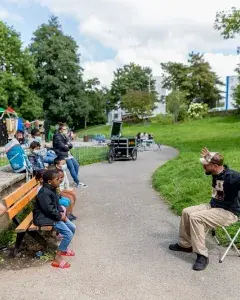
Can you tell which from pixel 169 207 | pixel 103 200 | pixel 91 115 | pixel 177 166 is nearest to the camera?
pixel 169 207

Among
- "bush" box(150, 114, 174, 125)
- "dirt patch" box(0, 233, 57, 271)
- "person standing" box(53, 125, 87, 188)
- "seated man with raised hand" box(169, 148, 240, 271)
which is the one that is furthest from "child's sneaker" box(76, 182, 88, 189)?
"bush" box(150, 114, 174, 125)

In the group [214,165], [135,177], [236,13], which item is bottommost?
[135,177]

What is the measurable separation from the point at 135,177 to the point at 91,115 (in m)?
47.3

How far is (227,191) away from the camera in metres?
4.80

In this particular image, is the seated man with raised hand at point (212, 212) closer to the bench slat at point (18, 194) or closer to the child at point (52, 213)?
the child at point (52, 213)

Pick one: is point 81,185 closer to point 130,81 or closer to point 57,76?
point 57,76

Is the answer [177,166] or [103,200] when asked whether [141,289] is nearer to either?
[103,200]

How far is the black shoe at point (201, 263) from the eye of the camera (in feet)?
14.8

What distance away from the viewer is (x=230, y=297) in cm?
384

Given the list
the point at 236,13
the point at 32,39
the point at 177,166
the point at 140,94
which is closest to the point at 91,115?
the point at 140,94

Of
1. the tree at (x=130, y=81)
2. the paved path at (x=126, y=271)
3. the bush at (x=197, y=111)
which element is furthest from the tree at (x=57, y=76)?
the paved path at (x=126, y=271)

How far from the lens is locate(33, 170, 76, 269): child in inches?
187

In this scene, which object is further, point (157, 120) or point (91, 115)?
point (91, 115)

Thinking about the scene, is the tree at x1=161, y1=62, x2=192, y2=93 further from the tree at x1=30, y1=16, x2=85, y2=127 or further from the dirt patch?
the dirt patch
